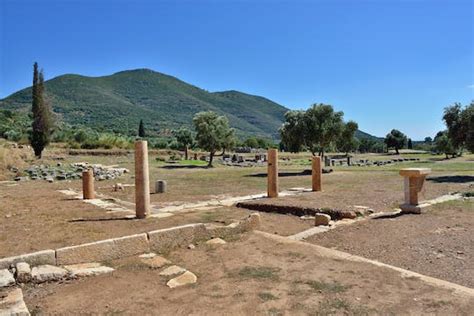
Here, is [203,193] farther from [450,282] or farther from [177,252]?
[450,282]

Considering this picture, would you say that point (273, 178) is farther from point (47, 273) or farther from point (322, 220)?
point (47, 273)

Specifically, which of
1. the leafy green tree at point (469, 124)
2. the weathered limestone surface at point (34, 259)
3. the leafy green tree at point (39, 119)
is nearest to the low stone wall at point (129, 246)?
the weathered limestone surface at point (34, 259)

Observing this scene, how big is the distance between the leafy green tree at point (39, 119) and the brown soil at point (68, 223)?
25.6 metres

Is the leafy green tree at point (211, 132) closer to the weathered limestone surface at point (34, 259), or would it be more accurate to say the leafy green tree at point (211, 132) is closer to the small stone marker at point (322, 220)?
the small stone marker at point (322, 220)

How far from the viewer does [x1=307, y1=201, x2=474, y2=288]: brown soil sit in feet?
22.3

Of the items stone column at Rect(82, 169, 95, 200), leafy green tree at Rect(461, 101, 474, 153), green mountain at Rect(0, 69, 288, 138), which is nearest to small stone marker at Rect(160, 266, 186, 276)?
stone column at Rect(82, 169, 95, 200)

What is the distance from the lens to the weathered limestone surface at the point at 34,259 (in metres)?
6.15

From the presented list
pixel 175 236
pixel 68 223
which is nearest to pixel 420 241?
pixel 175 236

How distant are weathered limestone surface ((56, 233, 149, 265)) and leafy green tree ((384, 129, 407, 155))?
83872 millimetres

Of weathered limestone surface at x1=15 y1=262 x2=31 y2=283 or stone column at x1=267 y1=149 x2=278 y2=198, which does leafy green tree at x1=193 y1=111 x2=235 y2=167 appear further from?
weathered limestone surface at x1=15 y1=262 x2=31 y2=283

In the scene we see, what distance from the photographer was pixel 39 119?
39.2 m

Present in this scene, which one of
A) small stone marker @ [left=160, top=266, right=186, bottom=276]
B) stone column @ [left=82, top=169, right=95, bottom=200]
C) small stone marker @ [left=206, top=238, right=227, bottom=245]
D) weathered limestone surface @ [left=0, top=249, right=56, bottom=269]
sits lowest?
small stone marker @ [left=160, top=266, right=186, bottom=276]

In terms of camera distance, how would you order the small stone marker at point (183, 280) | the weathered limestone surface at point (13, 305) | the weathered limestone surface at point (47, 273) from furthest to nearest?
the weathered limestone surface at point (47, 273) → the small stone marker at point (183, 280) → the weathered limestone surface at point (13, 305)

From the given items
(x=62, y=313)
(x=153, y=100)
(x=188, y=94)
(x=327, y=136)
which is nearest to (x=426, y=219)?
(x=62, y=313)
